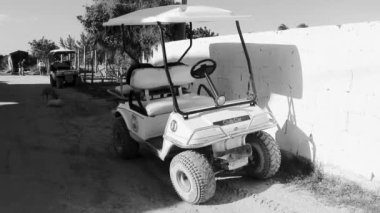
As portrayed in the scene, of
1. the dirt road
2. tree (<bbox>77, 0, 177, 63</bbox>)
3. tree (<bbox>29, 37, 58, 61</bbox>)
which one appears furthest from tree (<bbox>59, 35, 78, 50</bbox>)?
the dirt road

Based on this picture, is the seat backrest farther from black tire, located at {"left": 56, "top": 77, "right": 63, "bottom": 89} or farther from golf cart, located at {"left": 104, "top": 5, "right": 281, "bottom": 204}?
black tire, located at {"left": 56, "top": 77, "right": 63, "bottom": 89}

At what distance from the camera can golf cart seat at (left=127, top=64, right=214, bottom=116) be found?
14.3ft

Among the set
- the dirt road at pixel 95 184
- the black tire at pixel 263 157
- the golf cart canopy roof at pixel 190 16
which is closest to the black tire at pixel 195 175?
the dirt road at pixel 95 184

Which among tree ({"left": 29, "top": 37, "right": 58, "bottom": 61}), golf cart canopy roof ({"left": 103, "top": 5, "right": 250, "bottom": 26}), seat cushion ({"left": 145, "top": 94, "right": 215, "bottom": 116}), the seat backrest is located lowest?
seat cushion ({"left": 145, "top": 94, "right": 215, "bottom": 116})

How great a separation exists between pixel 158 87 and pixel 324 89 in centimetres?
219

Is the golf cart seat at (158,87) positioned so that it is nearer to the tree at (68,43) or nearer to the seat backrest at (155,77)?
the seat backrest at (155,77)

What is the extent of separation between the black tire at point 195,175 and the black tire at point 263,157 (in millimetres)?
782

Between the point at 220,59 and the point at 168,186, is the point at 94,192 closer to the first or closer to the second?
the point at 168,186

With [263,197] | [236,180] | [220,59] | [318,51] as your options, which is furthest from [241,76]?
[263,197]

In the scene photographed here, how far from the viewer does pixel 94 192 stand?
3930mm

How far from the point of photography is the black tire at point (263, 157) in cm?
396

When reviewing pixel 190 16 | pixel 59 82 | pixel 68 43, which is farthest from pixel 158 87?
pixel 68 43

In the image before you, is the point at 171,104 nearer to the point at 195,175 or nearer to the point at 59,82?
the point at 195,175

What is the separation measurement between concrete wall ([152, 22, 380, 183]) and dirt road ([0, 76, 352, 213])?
0.66 metres
